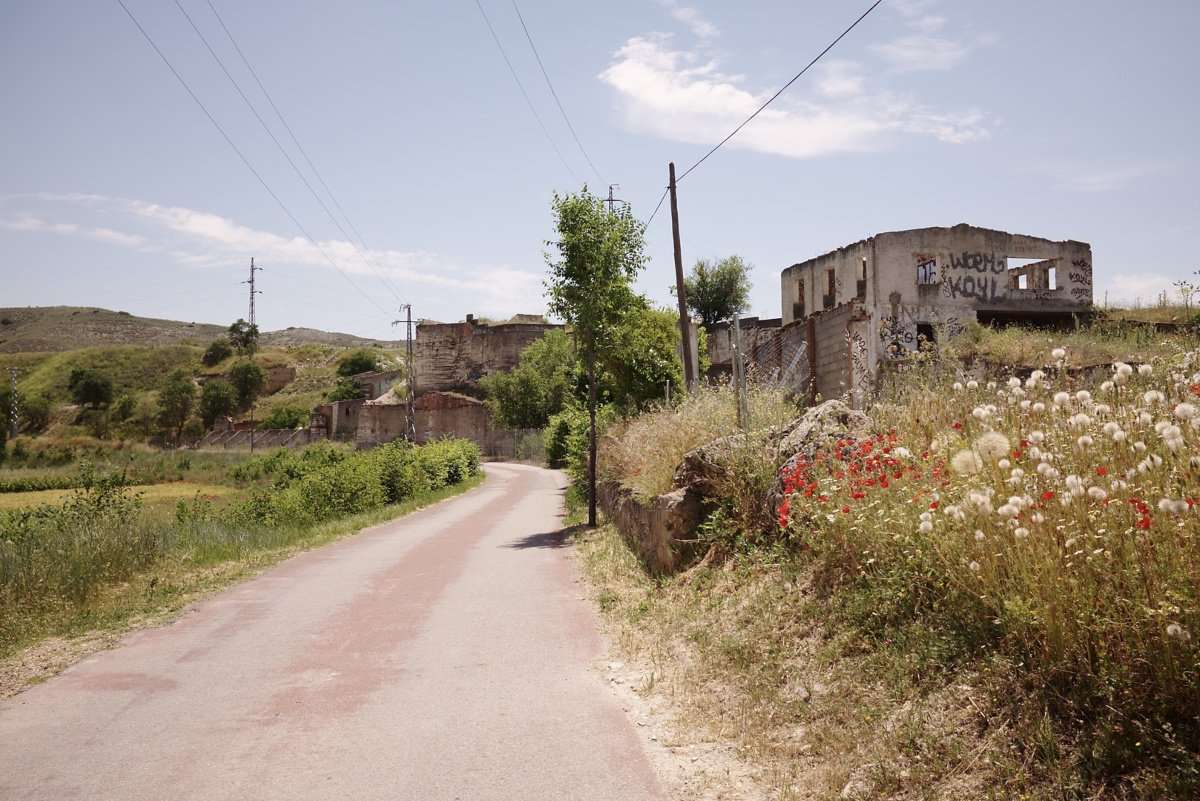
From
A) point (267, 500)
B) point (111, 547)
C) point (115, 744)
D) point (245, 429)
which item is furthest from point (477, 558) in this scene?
point (245, 429)

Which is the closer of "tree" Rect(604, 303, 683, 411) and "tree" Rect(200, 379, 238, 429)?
"tree" Rect(604, 303, 683, 411)

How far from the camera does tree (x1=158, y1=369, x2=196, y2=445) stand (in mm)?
91500

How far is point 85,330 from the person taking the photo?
142 meters

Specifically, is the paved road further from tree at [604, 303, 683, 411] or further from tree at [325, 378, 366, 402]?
tree at [325, 378, 366, 402]

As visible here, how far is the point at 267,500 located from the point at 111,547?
13.2 meters

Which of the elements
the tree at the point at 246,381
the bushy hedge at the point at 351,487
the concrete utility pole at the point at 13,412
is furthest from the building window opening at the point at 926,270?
the concrete utility pole at the point at 13,412

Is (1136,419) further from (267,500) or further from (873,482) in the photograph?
(267,500)

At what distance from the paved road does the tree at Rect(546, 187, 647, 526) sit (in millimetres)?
8199

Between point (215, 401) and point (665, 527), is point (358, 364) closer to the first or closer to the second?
point (215, 401)

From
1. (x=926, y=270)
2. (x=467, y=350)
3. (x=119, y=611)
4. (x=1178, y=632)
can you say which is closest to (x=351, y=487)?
(x=119, y=611)

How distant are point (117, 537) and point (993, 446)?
12.4 meters

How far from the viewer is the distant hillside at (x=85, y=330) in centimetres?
13400

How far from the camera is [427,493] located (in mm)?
30562

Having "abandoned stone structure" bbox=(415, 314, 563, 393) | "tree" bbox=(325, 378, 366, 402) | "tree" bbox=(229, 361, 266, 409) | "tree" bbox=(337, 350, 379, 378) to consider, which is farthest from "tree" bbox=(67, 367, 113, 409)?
"abandoned stone structure" bbox=(415, 314, 563, 393)
